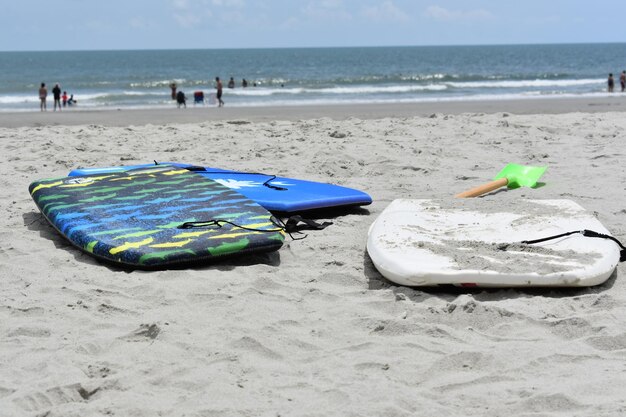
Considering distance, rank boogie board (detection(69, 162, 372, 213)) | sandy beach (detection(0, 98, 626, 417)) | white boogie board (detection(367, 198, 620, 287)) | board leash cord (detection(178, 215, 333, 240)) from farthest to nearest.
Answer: boogie board (detection(69, 162, 372, 213)) → board leash cord (detection(178, 215, 333, 240)) → white boogie board (detection(367, 198, 620, 287)) → sandy beach (detection(0, 98, 626, 417))

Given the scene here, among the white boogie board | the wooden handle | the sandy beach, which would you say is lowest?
the sandy beach

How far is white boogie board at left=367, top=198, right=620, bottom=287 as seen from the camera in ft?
10.7

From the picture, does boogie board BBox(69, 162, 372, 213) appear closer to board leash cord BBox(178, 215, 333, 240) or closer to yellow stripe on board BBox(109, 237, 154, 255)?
board leash cord BBox(178, 215, 333, 240)

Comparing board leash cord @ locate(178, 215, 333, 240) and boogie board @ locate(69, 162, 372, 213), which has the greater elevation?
boogie board @ locate(69, 162, 372, 213)

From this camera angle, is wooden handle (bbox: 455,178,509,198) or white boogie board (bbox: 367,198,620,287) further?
wooden handle (bbox: 455,178,509,198)

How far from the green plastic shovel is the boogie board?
2.59 ft

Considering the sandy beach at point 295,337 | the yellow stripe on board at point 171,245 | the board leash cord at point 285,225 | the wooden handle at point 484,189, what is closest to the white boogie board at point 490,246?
the sandy beach at point 295,337

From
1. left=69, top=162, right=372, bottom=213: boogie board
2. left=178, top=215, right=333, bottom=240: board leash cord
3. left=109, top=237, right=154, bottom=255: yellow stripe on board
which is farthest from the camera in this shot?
left=69, top=162, right=372, bottom=213: boogie board

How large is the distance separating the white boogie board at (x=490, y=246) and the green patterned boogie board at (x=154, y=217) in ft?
2.14

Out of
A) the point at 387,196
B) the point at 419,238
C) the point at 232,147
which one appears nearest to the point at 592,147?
the point at 387,196

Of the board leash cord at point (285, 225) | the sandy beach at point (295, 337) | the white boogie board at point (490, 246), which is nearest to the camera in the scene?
the sandy beach at point (295, 337)

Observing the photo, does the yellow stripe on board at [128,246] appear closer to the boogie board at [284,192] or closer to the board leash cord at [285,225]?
the board leash cord at [285,225]

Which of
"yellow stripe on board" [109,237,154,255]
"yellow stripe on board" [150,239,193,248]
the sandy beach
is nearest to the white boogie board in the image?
the sandy beach

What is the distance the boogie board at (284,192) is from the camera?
15.4 ft
